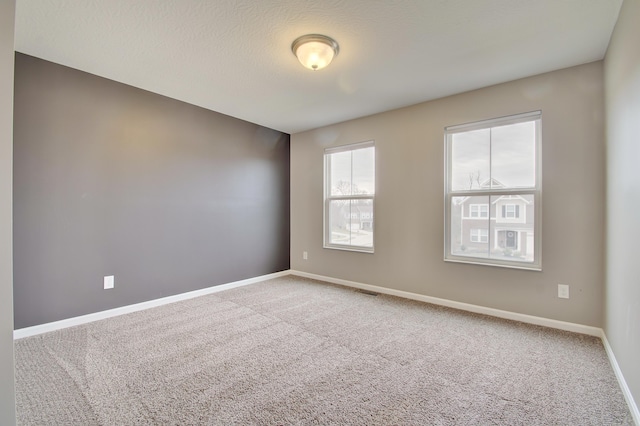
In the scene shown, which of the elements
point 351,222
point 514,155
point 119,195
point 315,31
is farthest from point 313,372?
point 514,155

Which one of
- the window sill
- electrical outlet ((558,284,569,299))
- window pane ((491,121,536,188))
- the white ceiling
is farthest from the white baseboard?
the white ceiling

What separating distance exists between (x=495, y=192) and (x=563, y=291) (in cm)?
113

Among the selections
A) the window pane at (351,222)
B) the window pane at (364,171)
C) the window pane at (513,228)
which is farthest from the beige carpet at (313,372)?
the window pane at (364,171)

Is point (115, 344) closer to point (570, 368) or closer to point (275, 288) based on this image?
point (275, 288)

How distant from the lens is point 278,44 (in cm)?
238

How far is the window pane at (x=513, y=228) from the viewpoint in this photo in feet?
9.70

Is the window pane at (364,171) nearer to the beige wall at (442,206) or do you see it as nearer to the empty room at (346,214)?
the empty room at (346,214)

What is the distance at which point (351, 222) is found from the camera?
445 centimetres

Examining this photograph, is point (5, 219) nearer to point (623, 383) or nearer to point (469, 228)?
point (623, 383)

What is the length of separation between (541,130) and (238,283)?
4166mm

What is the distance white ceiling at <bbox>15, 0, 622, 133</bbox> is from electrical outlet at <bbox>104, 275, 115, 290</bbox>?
6.92 feet

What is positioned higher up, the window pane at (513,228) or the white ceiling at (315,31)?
the white ceiling at (315,31)

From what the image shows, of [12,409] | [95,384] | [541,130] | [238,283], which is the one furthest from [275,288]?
[541,130]

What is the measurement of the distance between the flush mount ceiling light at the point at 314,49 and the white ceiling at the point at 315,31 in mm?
67
